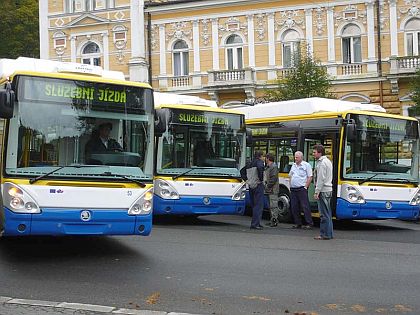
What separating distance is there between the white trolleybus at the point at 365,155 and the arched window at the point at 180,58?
19.6 m

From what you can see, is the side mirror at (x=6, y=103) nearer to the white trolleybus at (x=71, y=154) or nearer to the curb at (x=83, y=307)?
the white trolleybus at (x=71, y=154)

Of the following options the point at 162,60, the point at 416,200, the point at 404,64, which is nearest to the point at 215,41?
the point at 162,60

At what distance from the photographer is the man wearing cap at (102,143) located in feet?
29.0

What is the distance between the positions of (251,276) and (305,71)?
20.3 meters

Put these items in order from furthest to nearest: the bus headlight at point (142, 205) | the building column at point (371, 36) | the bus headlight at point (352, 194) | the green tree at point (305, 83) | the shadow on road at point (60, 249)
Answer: the building column at point (371, 36), the green tree at point (305, 83), the bus headlight at point (352, 194), the shadow on road at point (60, 249), the bus headlight at point (142, 205)

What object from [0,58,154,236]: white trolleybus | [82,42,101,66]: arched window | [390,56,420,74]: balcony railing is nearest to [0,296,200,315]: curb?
[0,58,154,236]: white trolleybus

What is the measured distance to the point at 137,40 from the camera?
112 ft

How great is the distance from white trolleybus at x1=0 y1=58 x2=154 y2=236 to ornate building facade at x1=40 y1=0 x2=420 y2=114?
70.7 feet

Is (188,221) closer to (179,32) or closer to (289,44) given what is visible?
(289,44)

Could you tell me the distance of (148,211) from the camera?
916 cm

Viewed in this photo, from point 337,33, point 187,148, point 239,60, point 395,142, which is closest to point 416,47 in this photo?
point 337,33

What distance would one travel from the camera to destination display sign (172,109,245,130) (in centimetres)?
1405

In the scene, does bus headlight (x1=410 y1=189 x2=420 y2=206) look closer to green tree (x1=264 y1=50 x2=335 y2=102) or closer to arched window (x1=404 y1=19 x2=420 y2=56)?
green tree (x1=264 y1=50 x2=335 y2=102)

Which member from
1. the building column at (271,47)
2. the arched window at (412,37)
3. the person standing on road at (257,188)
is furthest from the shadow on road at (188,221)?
the arched window at (412,37)
